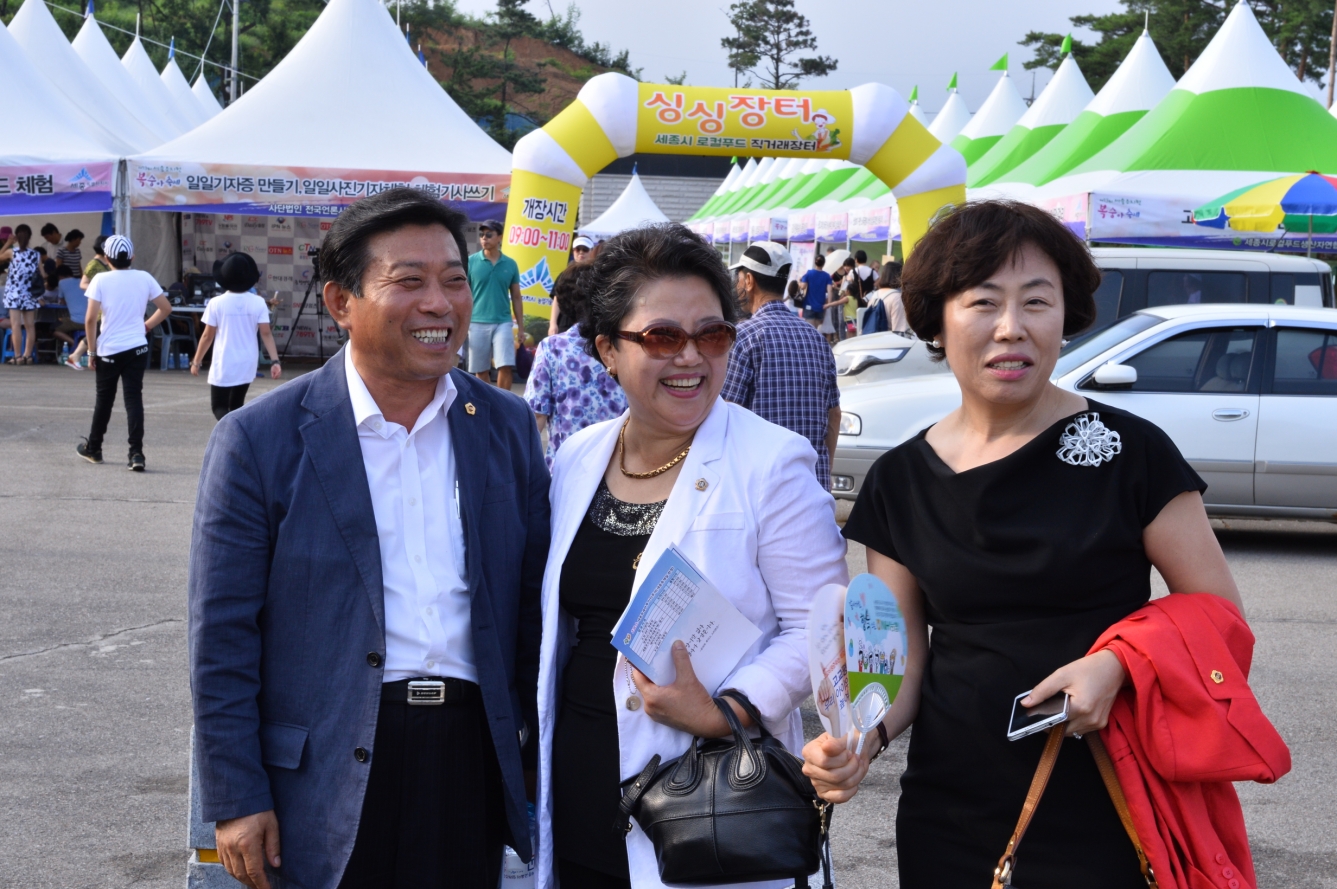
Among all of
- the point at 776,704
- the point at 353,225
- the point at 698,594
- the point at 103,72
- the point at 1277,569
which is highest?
the point at 103,72

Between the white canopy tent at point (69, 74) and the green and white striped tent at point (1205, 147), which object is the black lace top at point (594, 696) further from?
the white canopy tent at point (69, 74)

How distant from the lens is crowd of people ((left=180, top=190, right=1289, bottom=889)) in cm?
193

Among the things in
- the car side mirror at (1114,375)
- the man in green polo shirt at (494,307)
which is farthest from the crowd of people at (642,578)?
the man in green polo shirt at (494,307)

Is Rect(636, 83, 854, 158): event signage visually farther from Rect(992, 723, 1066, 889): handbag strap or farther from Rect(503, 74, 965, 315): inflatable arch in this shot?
Rect(992, 723, 1066, 889): handbag strap

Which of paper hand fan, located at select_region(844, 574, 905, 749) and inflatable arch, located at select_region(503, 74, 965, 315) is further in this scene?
inflatable arch, located at select_region(503, 74, 965, 315)

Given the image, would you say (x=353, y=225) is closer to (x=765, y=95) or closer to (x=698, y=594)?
(x=698, y=594)

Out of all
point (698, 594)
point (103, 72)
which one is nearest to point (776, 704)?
point (698, 594)

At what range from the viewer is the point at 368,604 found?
219 cm

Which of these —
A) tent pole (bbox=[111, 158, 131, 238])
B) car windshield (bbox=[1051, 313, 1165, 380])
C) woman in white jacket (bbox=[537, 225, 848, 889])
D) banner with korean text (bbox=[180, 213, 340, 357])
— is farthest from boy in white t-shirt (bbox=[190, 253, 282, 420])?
banner with korean text (bbox=[180, 213, 340, 357])

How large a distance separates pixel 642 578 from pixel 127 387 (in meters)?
9.23

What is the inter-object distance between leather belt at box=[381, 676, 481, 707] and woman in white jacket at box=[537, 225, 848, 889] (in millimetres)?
156

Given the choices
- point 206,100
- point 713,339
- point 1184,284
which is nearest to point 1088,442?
point 713,339

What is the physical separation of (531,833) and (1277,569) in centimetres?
744

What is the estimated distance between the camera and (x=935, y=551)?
2.07 metres
